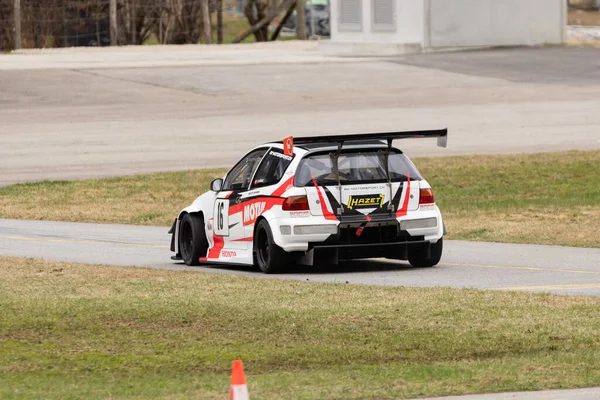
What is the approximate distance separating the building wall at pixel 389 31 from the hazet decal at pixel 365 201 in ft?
121

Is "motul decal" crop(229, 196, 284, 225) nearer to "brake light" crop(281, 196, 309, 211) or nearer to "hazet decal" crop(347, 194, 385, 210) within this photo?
"brake light" crop(281, 196, 309, 211)

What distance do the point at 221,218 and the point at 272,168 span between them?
1.03 meters

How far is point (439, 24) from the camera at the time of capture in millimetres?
54094

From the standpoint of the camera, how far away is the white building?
53656mm

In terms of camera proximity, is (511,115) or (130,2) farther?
(130,2)

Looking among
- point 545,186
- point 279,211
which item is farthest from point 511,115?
point 279,211

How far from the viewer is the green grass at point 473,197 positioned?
69.7ft

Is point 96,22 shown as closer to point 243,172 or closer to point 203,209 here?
point 203,209

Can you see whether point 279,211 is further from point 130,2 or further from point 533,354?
point 130,2

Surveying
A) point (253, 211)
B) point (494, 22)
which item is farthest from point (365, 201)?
point (494, 22)

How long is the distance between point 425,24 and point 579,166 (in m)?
25.8

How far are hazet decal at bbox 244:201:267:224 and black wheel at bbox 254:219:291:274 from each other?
0.13 metres

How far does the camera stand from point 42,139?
35.8 meters

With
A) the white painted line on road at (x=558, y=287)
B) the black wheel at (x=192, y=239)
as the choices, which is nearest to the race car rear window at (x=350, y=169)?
the black wheel at (x=192, y=239)
